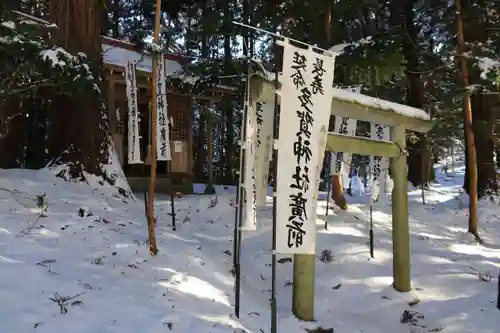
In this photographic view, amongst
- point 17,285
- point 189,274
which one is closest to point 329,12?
point 189,274

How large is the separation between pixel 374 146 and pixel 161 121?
342cm

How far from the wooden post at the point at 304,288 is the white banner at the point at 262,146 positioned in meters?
0.89

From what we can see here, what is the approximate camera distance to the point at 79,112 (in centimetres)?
980

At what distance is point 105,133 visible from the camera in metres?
10.1

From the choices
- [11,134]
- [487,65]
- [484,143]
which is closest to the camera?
[487,65]

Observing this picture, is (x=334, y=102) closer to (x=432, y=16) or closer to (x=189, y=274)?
(x=189, y=274)

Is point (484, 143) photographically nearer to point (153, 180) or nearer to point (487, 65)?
point (487, 65)

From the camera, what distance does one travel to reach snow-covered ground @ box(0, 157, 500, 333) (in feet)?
16.1

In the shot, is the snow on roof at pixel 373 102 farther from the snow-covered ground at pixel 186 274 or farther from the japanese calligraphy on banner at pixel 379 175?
the snow-covered ground at pixel 186 274

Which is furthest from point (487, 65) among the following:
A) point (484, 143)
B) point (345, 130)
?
point (484, 143)

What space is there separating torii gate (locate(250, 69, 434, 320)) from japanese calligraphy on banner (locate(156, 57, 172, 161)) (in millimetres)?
2292

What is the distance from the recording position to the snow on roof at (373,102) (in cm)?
633

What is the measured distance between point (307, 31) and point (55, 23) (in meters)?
5.61

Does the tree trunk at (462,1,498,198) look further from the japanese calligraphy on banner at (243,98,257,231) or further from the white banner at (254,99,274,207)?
the japanese calligraphy on banner at (243,98,257,231)
